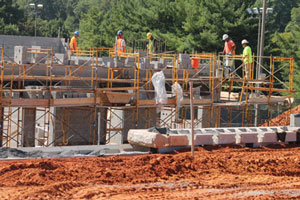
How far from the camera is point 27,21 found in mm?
69812

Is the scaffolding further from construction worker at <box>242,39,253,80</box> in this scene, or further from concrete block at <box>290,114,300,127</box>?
concrete block at <box>290,114,300,127</box>

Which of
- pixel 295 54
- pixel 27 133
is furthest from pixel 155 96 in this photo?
pixel 295 54

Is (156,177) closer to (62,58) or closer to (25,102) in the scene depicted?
(25,102)

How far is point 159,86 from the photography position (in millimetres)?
20016

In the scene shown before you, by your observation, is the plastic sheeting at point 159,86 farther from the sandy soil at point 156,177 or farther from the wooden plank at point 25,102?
the sandy soil at point 156,177

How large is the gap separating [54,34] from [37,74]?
53522 millimetres

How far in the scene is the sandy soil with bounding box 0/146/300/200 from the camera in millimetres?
10352

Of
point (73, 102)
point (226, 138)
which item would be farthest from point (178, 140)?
point (73, 102)

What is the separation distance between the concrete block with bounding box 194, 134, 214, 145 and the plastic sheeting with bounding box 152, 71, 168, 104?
4.83 metres

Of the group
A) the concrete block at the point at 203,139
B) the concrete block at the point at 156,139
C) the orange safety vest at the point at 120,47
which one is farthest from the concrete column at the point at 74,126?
the concrete block at the point at 203,139

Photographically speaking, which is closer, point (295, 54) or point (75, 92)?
point (75, 92)

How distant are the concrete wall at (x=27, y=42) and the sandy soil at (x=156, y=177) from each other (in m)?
15.6

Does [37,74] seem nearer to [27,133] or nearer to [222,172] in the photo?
[27,133]

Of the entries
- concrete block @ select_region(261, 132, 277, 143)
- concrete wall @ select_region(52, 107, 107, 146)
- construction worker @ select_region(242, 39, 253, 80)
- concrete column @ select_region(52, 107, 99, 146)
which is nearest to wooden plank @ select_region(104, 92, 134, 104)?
concrete wall @ select_region(52, 107, 107, 146)
